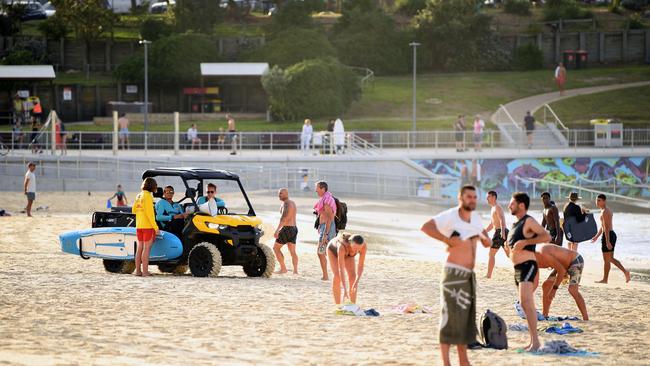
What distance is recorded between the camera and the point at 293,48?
66938 mm

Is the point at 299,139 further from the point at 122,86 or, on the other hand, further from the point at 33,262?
the point at 33,262

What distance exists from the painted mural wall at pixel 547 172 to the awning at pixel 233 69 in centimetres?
1801

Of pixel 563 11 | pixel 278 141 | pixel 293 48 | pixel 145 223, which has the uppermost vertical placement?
pixel 563 11

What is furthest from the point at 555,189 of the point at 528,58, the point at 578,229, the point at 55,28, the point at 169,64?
the point at 55,28

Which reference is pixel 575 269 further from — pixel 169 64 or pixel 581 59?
pixel 581 59

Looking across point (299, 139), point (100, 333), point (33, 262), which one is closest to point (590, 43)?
point (299, 139)

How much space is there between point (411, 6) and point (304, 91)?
85.7ft

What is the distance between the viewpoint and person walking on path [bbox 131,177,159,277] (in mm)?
17953

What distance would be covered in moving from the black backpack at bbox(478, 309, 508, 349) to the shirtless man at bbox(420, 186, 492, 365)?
4.77 feet

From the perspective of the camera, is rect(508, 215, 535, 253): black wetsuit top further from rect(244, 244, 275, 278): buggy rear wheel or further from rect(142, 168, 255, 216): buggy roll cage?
rect(142, 168, 255, 216): buggy roll cage

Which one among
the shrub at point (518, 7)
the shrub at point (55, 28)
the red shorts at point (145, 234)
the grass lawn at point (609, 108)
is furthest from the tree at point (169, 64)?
the red shorts at point (145, 234)

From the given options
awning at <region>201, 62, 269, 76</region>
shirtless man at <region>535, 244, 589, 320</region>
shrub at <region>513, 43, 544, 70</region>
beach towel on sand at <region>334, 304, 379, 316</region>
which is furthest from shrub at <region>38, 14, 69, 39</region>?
shirtless man at <region>535, 244, 589, 320</region>

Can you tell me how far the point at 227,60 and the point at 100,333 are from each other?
56741mm

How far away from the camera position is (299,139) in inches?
1868
